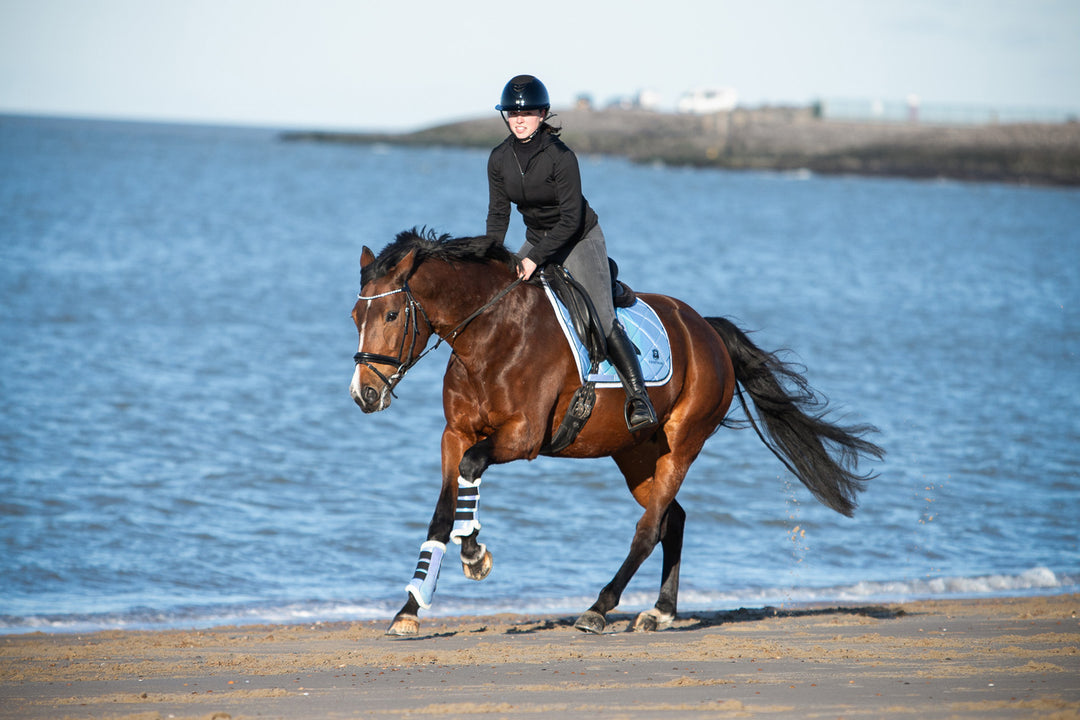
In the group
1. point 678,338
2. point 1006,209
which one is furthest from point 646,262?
point 1006,209

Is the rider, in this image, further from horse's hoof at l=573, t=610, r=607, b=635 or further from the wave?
the wave

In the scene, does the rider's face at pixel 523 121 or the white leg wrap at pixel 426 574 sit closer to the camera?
the white leg wrap at pixel 426 574

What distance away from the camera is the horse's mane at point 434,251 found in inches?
238

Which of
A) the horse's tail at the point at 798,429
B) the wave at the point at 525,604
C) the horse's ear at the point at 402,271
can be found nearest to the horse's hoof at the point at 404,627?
the horse's ear at the point at 402,271

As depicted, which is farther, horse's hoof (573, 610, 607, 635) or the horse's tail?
the horse's tail

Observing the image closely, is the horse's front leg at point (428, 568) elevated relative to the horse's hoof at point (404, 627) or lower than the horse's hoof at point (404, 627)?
elevated

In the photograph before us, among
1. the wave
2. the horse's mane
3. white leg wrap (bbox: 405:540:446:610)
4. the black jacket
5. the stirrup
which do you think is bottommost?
the wave

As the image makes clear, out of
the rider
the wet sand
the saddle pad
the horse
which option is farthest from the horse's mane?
the wet sand

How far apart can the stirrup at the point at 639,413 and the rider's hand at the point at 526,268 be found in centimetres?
112

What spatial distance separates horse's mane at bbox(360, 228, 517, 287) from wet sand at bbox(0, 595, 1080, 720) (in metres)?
2.27

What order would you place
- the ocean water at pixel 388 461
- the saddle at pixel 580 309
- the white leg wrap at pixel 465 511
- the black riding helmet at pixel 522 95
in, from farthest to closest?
1. the ocean water at pixel 388 461
2. the saddle at pixel 580 309
3. the black riding helmet at pixel 522 95
4. the white leg wrap at pixel 465 511

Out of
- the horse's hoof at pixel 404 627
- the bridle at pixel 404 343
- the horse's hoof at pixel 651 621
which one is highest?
the bridle at pixel 404 343

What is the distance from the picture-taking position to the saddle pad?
22.3 ft

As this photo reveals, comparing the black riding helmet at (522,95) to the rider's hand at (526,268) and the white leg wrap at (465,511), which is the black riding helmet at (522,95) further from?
the white leg wrap at (465,511)
